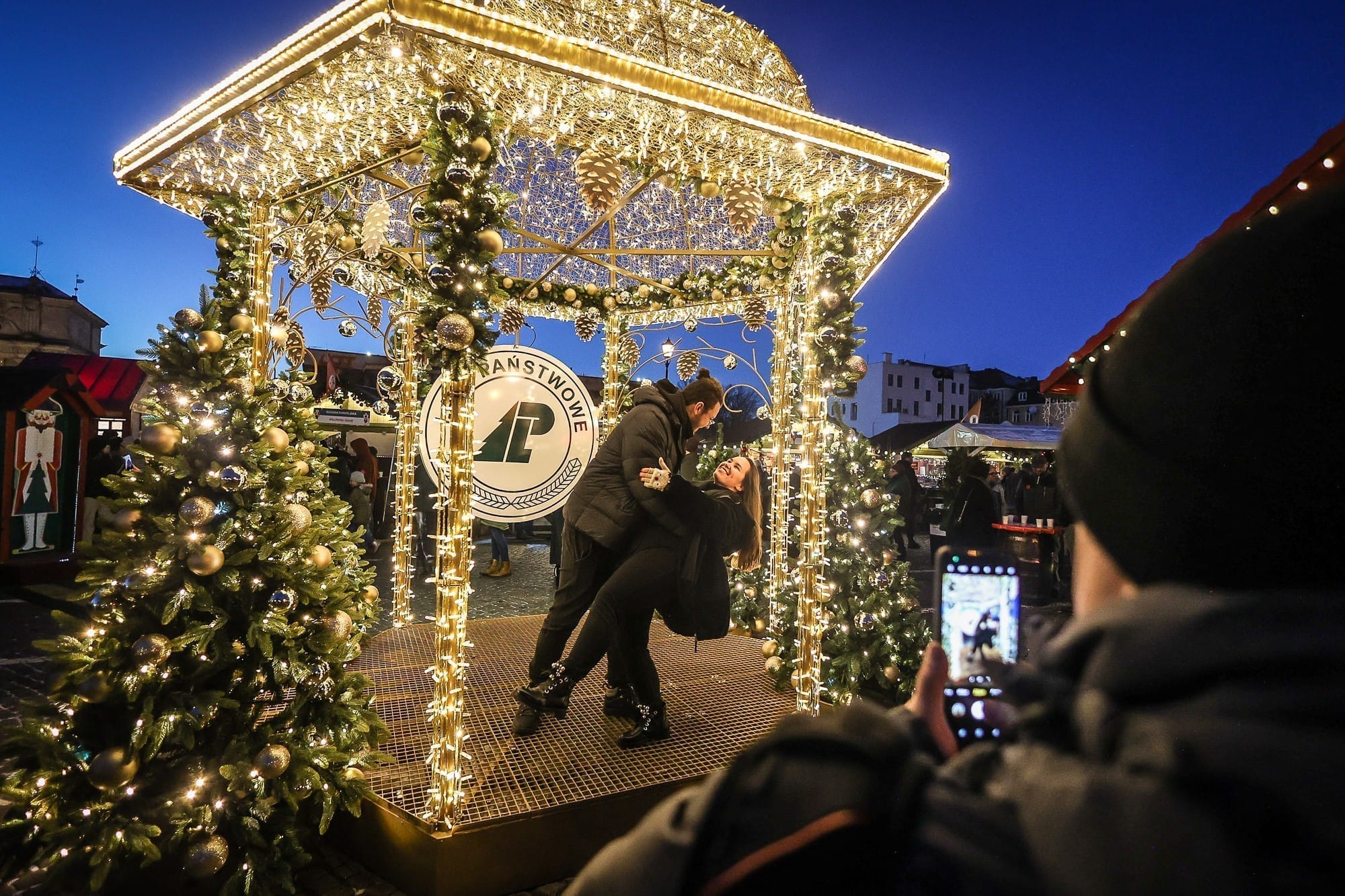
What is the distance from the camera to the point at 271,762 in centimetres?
270

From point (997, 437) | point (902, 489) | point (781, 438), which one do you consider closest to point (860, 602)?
point (781, 438)

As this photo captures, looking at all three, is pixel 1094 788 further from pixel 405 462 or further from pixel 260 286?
pixel 405 462

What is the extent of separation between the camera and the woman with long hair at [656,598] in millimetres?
3797

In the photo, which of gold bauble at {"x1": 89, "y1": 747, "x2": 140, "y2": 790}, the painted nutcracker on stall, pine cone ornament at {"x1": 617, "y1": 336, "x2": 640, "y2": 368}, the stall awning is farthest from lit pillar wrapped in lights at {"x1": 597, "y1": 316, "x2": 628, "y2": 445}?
the stall awning

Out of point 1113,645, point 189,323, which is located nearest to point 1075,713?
point 1113,645

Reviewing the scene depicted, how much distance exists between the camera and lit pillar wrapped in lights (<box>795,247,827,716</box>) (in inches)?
169

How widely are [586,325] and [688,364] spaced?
129 centimetres

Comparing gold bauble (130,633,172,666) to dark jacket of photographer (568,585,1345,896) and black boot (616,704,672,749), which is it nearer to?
black boot (616,704,672,749)

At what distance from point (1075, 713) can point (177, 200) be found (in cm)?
511

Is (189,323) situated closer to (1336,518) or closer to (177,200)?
(177,200)

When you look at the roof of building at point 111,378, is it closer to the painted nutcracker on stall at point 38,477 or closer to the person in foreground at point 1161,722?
the painted nutcracker on stall at point 38,477

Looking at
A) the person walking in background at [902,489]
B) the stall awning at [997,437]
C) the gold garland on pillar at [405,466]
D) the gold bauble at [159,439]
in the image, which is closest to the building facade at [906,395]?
the stall awning at [997,437]

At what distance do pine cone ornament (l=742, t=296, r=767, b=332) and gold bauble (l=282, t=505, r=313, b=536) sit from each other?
4.43 meters

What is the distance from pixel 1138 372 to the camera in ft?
2.00
